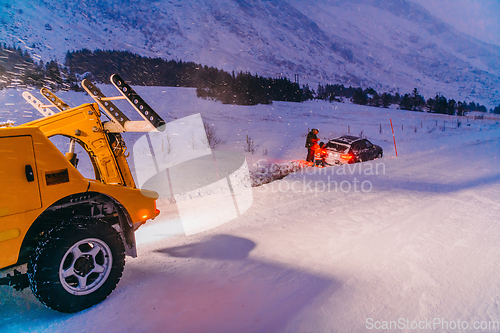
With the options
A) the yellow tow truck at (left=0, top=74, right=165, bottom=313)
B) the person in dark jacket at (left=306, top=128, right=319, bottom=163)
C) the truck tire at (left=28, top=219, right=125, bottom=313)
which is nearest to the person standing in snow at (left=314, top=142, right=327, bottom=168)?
the person in dark jacket at (left=306, top=128, right=319, bottom=163)

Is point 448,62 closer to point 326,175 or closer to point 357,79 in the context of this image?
point 357,79

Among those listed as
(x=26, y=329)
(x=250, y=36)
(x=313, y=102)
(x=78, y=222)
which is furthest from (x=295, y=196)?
(x=250, y=36)

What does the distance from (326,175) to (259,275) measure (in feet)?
18.9

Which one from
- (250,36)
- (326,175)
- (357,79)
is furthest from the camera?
(250,36)

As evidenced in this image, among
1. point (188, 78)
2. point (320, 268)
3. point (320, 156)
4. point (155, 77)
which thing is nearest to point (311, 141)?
point (320, 156)

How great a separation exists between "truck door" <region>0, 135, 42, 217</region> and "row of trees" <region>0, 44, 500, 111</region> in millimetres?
24097

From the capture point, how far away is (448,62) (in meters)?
88.7

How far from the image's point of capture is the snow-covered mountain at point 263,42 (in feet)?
159

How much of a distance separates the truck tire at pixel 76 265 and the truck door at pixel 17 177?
0.35 metres

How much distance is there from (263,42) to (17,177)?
8059 cm

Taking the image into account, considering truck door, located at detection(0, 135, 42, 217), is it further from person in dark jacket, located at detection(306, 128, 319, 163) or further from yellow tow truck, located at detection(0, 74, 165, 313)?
person in dark jacket, located at detection(306, 128, 319, 163)

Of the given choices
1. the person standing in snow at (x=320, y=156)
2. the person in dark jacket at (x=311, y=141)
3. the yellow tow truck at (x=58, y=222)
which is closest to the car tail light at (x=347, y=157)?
the person standing in snow at (x=320, y=156)

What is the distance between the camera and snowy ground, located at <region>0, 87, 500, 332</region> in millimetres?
2707

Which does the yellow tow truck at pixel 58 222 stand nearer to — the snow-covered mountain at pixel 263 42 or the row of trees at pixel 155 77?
the row of trees at pixel 155 77
